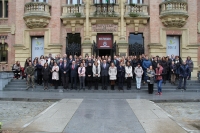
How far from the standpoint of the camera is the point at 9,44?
23.4 metres

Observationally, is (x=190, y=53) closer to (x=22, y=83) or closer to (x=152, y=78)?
(x=152, y=78)

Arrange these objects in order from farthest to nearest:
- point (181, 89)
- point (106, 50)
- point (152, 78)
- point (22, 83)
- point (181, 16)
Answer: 1. point (106, 50)
2. point (181, 16)
3. point (22, 83)
4. point (181, 89)
5. point (152, 78)

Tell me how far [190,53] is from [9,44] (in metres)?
17.2

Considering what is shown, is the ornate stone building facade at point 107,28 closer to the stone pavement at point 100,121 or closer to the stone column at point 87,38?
the stone column at point 87,38

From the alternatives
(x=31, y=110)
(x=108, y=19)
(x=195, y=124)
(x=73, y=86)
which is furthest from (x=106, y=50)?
(x=195, y=124)

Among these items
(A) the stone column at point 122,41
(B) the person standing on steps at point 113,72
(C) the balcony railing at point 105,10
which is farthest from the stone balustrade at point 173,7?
(B) the person standing on steps at point 113,72

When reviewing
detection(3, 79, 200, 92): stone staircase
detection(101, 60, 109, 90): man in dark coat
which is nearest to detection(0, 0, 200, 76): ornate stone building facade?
detection(3, 79, 200, 92): stone staircase

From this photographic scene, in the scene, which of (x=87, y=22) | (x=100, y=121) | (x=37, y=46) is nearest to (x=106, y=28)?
(x=87, y=22)

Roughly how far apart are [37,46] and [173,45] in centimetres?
1273

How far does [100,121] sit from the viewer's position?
25.6 feet

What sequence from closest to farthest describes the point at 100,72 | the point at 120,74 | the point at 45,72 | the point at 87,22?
the point at 120,74 → the point at 100,72 → the point at 45,72 → the point at 87,22

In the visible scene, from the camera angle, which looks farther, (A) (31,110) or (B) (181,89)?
(B) (181,89)

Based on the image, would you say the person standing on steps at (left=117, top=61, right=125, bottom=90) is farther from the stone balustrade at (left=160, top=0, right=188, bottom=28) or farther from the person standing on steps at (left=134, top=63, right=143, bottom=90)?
the stone balustrade at (left=160, top=0, right=188, bottom=28)

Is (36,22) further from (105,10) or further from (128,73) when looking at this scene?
(128,73)
